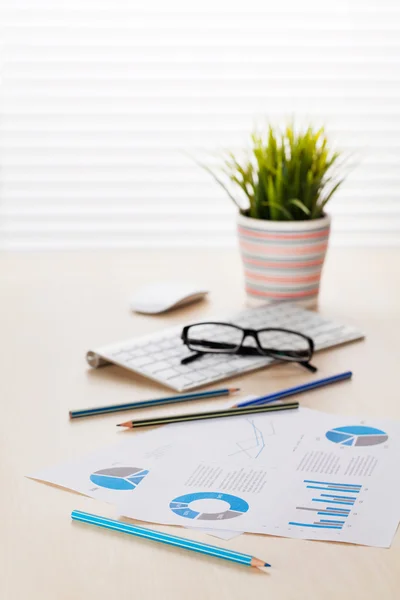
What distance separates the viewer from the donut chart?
2.25ft

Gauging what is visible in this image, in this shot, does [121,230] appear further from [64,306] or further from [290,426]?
[290,426]

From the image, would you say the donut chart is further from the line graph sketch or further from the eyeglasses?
the eyeglasses

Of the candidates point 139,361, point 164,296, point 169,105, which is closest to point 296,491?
point 139,361

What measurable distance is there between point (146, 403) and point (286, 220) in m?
0.49

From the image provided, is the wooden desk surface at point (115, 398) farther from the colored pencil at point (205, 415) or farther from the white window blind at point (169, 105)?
the white window blind at point (169, 105)

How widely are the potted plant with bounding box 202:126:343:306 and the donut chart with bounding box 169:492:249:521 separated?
2.04 ft

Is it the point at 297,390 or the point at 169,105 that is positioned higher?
the point at 169,105

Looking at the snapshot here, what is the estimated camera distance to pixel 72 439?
84 centimetres

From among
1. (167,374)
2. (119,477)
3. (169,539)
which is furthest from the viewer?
(167,374)

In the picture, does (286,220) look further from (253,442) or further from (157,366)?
(253,442)

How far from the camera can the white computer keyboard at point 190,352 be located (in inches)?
39.2

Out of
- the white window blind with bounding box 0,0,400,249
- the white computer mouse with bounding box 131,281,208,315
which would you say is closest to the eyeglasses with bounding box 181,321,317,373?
the white computer mouse with bounding box 131,281,208,315

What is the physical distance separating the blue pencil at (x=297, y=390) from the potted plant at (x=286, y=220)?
0.33 metres

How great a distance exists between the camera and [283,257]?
130 cm
